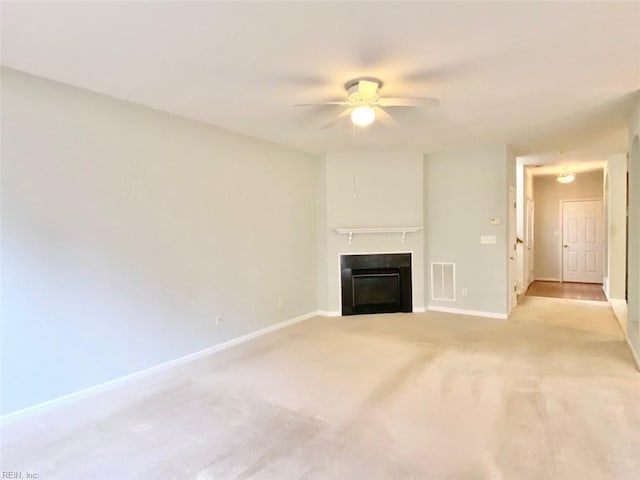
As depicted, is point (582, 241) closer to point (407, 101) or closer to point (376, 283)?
point (376, 283)

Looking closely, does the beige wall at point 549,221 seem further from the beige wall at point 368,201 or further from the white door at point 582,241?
the beige wall at point 368,201

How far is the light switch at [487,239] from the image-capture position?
5648 mm

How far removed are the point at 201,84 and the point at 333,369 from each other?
269 centimetres

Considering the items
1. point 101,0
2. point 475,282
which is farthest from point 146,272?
point 475,282

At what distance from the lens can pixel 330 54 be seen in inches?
101

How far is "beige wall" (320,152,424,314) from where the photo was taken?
588 centimetres

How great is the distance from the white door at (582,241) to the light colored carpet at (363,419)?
5.74m

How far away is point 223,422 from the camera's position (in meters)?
2.64

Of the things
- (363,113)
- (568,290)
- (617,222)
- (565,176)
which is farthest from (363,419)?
(565,176)

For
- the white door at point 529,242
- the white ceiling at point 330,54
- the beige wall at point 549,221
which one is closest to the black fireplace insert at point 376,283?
the white ceiling at point 330,54

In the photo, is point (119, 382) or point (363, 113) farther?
point (119, 382)

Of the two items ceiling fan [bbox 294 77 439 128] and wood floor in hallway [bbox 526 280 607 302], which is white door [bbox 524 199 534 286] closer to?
wood floor in hallway [bbox 526 280 607 302]

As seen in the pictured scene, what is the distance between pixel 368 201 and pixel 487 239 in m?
1.82

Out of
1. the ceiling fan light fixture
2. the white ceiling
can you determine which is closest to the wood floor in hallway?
the white ceiling
